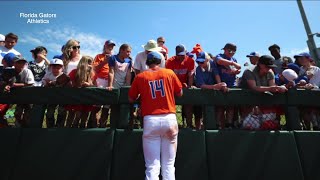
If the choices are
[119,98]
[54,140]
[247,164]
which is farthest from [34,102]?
[247,164]

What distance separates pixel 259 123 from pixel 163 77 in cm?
193

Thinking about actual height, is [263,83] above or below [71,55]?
below

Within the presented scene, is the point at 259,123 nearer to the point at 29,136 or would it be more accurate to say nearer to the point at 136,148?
the point at 136,148

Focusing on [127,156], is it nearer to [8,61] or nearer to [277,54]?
[8,61]

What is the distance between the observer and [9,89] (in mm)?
4051

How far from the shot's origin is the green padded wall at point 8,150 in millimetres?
3803

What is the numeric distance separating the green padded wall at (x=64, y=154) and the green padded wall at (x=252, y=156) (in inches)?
64.7

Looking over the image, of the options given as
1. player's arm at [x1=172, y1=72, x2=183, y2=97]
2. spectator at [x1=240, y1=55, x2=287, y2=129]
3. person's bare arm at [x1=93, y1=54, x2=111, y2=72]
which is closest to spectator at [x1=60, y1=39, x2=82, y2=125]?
person's bare arm at [x1=93, y1=54, x2=111, y2=72]

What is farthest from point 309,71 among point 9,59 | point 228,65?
point 9,59

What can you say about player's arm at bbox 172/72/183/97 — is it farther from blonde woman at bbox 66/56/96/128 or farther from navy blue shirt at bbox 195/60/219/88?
blonde woman at bbox 66/56/96/128

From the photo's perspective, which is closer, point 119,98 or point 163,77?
point 163,77

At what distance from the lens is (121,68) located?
506cm

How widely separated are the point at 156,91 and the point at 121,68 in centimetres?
177

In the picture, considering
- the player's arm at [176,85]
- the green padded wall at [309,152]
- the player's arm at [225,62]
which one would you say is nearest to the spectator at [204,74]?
the player's arm at [225,62]
